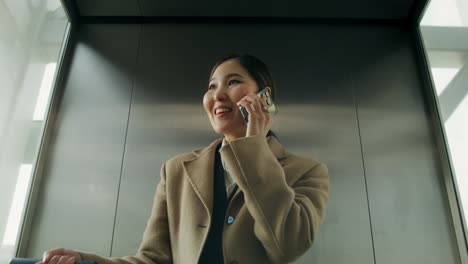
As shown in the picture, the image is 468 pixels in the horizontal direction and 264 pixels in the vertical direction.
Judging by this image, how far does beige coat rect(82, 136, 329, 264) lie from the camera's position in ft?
4.09

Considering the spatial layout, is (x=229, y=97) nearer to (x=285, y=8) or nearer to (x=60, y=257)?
(x=60, y=257)

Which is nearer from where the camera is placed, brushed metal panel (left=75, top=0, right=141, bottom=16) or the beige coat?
the beige coat

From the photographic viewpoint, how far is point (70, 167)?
211 centimetres

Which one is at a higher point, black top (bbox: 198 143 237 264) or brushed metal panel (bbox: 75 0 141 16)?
brushed metal panel (bbox: 75 0 141 16)

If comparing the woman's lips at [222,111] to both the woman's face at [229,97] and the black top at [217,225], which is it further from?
the black top at [217,225]

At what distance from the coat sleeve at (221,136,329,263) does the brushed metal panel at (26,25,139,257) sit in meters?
0.92

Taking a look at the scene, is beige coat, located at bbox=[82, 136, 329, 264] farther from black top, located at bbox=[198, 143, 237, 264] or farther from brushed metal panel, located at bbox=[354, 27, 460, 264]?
brushed metal panel, located at bbox=[354, 27, 460, 264]

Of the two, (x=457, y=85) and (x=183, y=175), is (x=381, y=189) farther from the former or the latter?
(x=183, y=175)

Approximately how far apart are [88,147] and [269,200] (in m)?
1.28

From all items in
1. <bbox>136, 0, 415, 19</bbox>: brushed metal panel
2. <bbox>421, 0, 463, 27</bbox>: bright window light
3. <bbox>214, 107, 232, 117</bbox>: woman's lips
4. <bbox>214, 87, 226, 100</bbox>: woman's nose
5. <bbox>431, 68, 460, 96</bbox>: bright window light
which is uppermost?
<bbox>136, 0, 415, 19</bbox>: brushed metal panel

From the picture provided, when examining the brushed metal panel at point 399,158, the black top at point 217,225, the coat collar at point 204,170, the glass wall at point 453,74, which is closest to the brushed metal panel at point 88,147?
the coat collar at point 204,170

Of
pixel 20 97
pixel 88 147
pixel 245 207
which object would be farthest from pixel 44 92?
pixel 245 207

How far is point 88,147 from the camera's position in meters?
2.15

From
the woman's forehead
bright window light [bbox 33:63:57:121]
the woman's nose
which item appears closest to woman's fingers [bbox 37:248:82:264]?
the woman's nose
